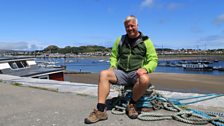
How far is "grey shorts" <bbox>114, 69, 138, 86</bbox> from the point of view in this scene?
5367mm

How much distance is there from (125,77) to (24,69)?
18891mm

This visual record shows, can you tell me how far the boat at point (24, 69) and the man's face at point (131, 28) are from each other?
16314 mm

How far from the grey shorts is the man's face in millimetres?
643

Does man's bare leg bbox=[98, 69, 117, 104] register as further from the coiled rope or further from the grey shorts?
the coiled rope

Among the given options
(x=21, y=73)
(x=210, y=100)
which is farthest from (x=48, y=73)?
(x=210, y=100)

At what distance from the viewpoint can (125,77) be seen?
17.8 feet

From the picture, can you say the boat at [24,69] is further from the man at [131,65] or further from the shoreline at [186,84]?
the man at [131,65]

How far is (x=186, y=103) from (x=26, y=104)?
3332 millimetres

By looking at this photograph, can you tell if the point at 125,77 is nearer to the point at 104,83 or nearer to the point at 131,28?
the point at 104,83

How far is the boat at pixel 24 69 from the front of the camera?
2147 cm

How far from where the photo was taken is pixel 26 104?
22.2ft

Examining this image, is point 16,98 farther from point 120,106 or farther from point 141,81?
Answer: point 141,81

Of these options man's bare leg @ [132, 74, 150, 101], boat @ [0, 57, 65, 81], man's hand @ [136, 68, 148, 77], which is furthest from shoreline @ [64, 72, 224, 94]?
man's hand @ [136, 68, 148, 77]

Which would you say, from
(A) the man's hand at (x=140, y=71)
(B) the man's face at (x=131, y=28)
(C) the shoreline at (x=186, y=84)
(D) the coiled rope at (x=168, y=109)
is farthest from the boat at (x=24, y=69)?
(A) the man's hand at (x=140, y=71)
